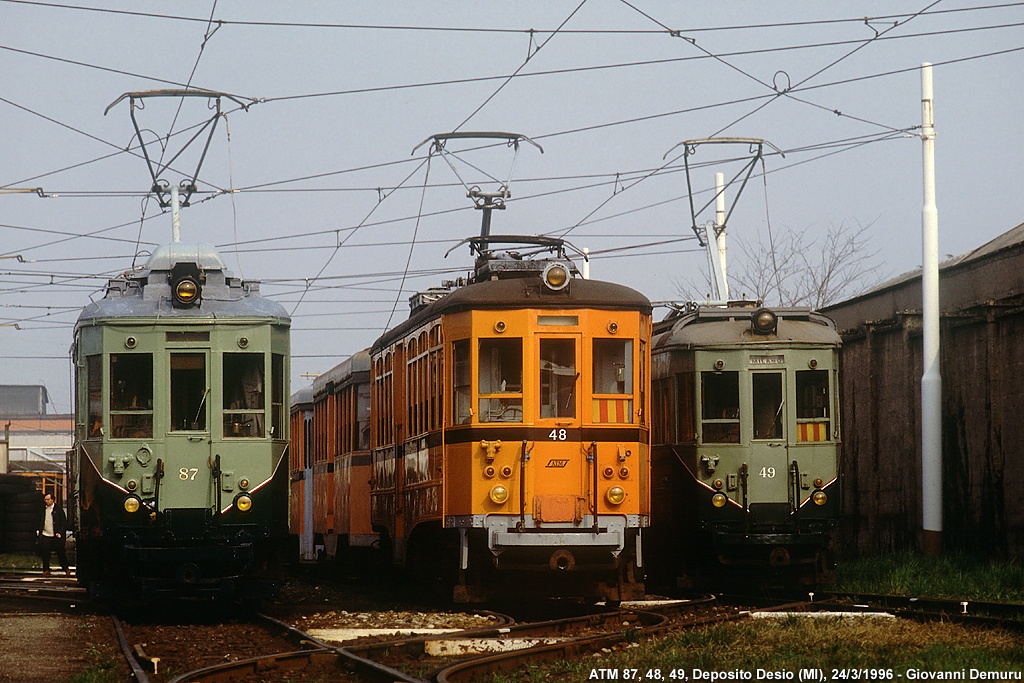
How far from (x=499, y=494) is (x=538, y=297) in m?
1.94

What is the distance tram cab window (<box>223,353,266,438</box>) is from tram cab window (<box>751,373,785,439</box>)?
5.59 m

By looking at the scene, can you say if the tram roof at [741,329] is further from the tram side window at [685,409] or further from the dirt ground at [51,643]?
the dirt ground at [51,643]

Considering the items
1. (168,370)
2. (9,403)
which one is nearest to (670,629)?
(168,370)

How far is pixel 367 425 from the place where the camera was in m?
20.3

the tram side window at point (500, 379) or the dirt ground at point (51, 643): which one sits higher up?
the tram side window at point (500, 379)

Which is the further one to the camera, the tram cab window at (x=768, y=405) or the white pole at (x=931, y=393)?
the white pole at (x=931, y=393)

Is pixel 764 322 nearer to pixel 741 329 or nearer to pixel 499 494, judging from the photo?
pixel 741 329

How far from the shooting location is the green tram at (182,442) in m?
14.4

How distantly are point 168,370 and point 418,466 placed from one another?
283 cm

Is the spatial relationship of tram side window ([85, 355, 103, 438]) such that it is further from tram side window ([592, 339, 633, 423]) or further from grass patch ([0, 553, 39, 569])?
grass patch ([0, 553, 39, 569])

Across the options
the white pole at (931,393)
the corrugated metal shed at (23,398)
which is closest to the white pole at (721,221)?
the white pole at (931,393)

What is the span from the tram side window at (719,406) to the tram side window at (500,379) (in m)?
3.25

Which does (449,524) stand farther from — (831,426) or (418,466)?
(831,426)

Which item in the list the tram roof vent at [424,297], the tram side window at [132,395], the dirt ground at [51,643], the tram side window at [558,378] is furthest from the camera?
the tram roof vent at [424,297]
